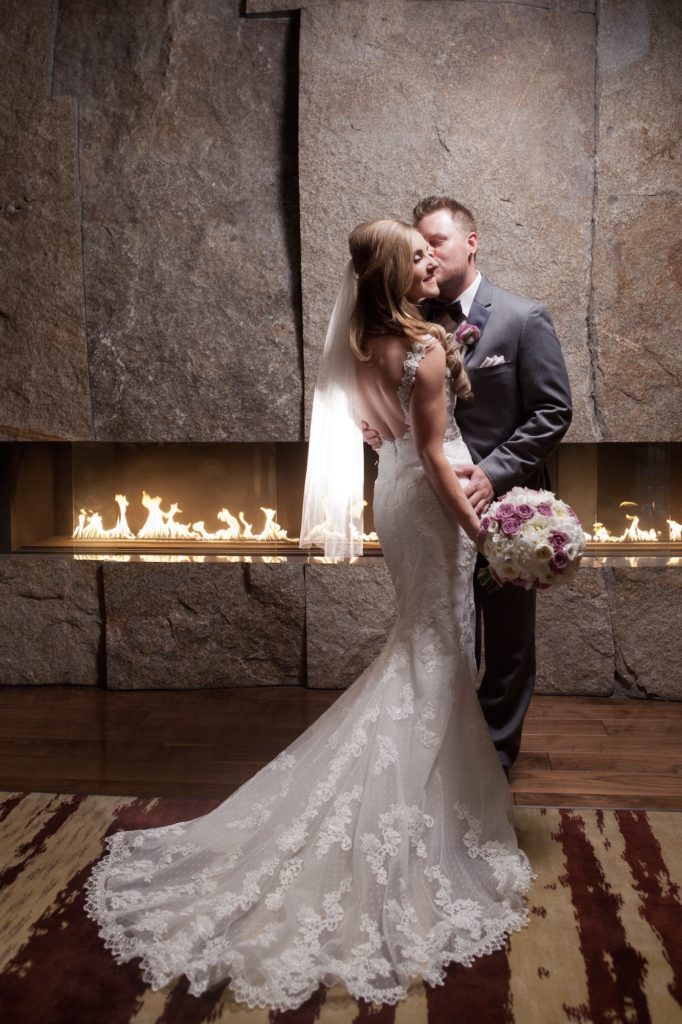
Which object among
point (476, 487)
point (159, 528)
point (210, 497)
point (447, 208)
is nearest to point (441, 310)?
point (447, 208)

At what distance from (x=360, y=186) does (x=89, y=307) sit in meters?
1.23

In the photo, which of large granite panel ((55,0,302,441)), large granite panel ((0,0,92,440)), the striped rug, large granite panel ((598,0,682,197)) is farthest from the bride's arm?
large granite panel ((0,0,92,440))

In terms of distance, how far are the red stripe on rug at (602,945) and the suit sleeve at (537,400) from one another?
1.05 meters

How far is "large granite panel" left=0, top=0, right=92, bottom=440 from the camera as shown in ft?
11.9


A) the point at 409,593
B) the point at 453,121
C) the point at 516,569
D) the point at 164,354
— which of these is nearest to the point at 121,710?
the point at 164,354

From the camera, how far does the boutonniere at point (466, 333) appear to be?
8.45 feet

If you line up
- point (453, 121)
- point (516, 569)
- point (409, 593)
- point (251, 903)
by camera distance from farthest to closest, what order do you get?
point (453, 121)
point (409, 593)
point (516, 569)
point (251, 903)

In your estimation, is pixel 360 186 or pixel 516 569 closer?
pixel 516 569

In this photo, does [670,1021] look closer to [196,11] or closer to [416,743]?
[416,743]

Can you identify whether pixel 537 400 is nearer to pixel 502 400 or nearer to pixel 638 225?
pixel 502 400

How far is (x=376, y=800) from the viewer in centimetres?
207

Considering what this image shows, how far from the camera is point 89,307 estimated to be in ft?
12.1

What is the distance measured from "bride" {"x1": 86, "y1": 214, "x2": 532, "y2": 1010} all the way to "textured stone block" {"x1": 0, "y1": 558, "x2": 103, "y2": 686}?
5.15ft

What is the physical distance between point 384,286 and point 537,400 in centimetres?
79
